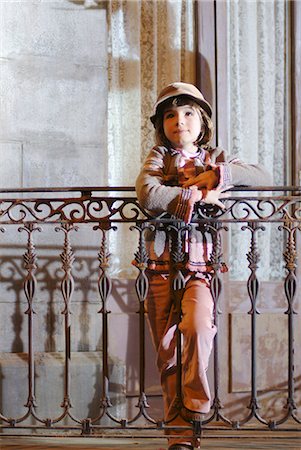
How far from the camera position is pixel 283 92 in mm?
5340

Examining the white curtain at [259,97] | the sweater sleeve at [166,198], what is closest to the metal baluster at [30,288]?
the sweater sleeve at [166,198]

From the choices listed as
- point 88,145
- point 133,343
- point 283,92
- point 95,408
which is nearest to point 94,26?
point 88,145

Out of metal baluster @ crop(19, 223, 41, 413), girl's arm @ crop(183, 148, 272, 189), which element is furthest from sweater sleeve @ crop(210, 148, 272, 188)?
metal baluster @ crop(19, 223, 41, 413)

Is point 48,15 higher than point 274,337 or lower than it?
higher

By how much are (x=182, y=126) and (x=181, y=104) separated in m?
0.12

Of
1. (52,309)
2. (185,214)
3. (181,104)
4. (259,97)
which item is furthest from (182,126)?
(259,97)

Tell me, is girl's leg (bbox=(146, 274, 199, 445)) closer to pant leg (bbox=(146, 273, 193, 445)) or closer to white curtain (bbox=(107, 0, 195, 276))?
pant leg (bbox=(146, 273, 193, 445))

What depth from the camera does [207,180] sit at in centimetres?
373

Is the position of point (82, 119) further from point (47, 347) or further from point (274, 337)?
point (274, 337)

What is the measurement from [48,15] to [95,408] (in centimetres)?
225

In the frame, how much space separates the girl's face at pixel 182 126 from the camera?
3.90 meters

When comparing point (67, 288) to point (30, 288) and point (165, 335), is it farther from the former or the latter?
point (165, 335)

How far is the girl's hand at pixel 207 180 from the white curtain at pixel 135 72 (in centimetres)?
134

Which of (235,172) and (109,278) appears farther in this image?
(109,278)
